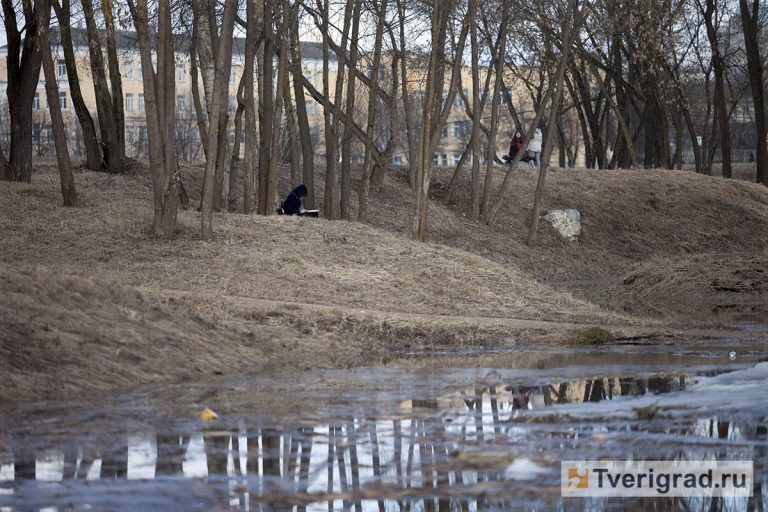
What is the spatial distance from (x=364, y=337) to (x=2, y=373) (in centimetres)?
547

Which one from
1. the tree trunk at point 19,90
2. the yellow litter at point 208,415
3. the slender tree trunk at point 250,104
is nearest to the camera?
the yellow litter at point 208,415

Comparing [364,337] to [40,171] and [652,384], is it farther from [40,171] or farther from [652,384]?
[40,171]

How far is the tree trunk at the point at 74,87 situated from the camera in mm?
25703

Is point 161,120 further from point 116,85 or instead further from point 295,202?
point 116,85

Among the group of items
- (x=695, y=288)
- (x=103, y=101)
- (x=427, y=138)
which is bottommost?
(x=695, y=288)

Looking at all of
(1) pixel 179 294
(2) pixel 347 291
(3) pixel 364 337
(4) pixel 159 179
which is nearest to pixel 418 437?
(3) pixel 364 337

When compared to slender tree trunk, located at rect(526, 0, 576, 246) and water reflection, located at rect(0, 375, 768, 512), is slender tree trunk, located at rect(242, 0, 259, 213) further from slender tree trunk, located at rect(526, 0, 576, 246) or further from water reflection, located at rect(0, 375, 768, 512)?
water reflection, located at rect(0, 375, 768, 512)

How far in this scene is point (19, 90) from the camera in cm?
2670

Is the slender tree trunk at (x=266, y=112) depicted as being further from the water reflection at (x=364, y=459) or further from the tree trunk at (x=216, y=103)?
the water reflection at (x=364, y=459)

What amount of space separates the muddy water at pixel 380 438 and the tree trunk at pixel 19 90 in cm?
1688

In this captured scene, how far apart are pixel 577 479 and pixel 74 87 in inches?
901

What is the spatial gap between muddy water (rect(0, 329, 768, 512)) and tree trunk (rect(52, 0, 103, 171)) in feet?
52.4

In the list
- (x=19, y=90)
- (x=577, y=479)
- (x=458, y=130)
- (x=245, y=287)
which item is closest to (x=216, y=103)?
(x=245, y=287)

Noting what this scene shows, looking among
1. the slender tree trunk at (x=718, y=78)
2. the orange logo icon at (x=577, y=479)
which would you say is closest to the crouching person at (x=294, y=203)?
the slender tree trunk at (x=718, y=78)
